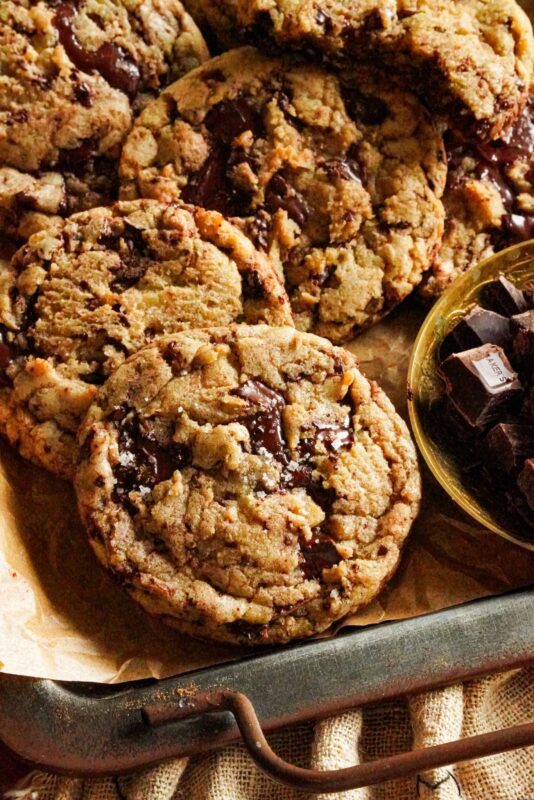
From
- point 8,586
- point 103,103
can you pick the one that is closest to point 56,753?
point 8,586

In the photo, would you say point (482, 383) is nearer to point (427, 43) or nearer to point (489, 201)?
point (489, 201)

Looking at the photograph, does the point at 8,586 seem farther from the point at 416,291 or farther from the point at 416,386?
the point at 416,291

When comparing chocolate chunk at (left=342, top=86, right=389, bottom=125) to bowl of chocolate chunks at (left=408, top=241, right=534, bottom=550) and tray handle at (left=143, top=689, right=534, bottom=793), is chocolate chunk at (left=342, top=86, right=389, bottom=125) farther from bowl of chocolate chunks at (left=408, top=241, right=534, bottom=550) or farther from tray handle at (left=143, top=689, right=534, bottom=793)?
tray handle at (left=143, top=689, right=534, bottom=793)

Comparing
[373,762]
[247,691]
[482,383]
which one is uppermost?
[482,383]

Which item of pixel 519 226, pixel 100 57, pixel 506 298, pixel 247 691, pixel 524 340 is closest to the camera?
pixel 247 691

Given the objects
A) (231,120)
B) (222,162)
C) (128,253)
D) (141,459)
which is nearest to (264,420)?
(141,459)

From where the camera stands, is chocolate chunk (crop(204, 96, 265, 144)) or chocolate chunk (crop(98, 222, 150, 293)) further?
chocolate chunk (crop(204, 96, 265, 144))

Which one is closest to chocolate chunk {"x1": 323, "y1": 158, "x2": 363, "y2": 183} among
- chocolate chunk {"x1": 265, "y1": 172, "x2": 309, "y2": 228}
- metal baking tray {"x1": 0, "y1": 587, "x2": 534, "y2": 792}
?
chocolate chunk {"x1": 265, "y1": 172, "x2": 309, "y2": 228}
